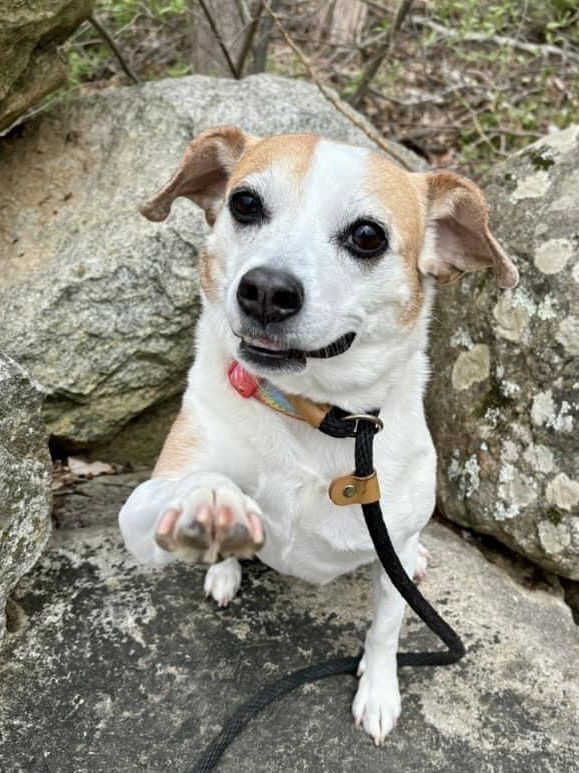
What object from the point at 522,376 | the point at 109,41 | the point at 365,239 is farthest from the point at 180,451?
the point at 109,41

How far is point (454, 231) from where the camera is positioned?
2736mm

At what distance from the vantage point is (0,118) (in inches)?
138

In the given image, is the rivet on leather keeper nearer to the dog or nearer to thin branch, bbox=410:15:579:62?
the dog

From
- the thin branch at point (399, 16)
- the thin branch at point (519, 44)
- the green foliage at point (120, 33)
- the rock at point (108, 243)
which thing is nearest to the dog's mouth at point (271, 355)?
the rock at point (108, 243)

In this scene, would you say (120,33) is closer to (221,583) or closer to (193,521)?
(221,583)

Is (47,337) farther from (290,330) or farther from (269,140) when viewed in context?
(290,330)

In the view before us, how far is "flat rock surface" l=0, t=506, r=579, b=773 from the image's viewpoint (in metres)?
2.63

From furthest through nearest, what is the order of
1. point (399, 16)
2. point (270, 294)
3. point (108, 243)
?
point (399, 16)
point (108, 243)
point (270, 294)

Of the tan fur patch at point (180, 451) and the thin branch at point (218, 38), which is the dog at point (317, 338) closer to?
the tan fur patch at point (180, 451)

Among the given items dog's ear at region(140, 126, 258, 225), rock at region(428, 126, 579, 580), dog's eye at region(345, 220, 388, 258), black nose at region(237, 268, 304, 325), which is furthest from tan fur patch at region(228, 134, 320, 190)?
rock at region(428, 126, 579, 580)

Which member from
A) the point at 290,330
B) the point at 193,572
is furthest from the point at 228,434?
the point at 193,572

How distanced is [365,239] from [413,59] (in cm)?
528

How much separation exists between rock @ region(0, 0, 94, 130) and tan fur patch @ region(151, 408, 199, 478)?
1.86 meters

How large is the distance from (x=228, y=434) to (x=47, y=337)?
1463 millimetres
